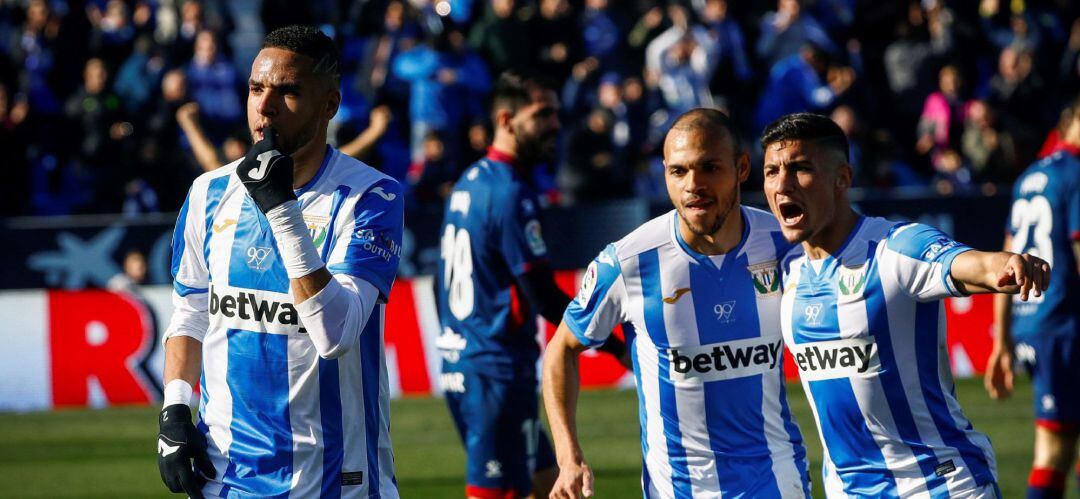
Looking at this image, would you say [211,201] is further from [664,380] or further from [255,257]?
[664,380]

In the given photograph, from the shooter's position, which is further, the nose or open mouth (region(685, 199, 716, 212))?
open mouth (region(685, 199, 716, 212))

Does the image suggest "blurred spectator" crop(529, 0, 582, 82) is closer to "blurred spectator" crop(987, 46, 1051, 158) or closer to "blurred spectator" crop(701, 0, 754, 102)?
"blurred spectator" crop(701, 0, 754, 102)

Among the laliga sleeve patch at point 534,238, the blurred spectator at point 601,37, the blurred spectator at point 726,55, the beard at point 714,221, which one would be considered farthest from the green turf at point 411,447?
the blurred spectator at point 726,55

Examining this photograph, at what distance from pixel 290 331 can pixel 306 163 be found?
533 millimetres

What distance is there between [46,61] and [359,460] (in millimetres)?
14110

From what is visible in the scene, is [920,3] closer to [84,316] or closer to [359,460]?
[84,316]

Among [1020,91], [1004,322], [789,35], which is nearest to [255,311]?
[1004,322]

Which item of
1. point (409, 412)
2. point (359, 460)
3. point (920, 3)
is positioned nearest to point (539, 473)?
point (359, 460)

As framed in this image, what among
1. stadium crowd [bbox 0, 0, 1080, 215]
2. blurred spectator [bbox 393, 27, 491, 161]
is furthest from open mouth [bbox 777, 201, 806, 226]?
blurred spectator [bbox 393, 27, 491, 161]

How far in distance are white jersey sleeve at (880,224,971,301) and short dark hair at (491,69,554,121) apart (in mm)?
2877

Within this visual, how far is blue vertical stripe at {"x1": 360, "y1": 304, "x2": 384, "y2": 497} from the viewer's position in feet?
13.9

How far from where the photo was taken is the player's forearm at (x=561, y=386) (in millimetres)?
4926

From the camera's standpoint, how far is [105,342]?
1324 cm

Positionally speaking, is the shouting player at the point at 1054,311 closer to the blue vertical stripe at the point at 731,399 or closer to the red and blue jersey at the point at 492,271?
the red and blue jersey at the point at 492,271
